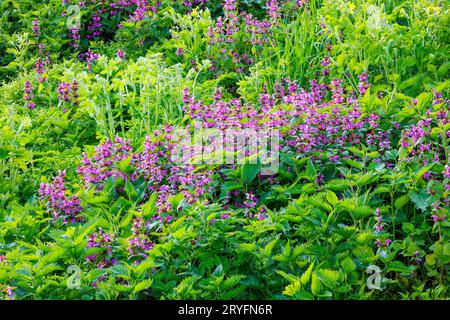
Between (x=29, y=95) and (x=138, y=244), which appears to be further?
(x=29, y=95)

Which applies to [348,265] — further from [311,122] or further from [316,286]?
[311,122]

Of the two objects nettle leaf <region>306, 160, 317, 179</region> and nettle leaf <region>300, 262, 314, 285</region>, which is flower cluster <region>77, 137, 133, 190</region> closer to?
nettle leaf <region>306, 160, 317, 179</region>

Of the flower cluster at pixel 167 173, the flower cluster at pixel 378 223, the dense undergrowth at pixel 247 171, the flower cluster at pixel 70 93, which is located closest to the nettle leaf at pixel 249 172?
the dense undergrowth at pixel 247 171

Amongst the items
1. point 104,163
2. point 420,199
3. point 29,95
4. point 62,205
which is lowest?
point 29,95

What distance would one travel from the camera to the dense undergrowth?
3.54 m

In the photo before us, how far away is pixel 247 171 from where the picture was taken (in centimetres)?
411

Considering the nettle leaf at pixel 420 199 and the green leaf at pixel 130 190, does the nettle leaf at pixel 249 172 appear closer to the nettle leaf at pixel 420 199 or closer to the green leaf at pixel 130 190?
the green leaf at pixel 130 190

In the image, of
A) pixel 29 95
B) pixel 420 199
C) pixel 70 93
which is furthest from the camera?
pixel 29 95

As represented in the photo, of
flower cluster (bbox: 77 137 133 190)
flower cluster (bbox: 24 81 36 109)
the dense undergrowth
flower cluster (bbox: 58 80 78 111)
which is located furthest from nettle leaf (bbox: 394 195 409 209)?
flower cluster (bbox: 24 81 36 109)

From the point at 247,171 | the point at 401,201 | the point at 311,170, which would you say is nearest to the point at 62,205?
the point at 247,171

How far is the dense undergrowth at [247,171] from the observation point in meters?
3.54

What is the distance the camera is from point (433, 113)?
13.7ft

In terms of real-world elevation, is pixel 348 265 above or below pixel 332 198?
below

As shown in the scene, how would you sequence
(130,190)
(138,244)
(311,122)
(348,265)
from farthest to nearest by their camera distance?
(311,122)
(130,190)
(138,244)
(348,265)
